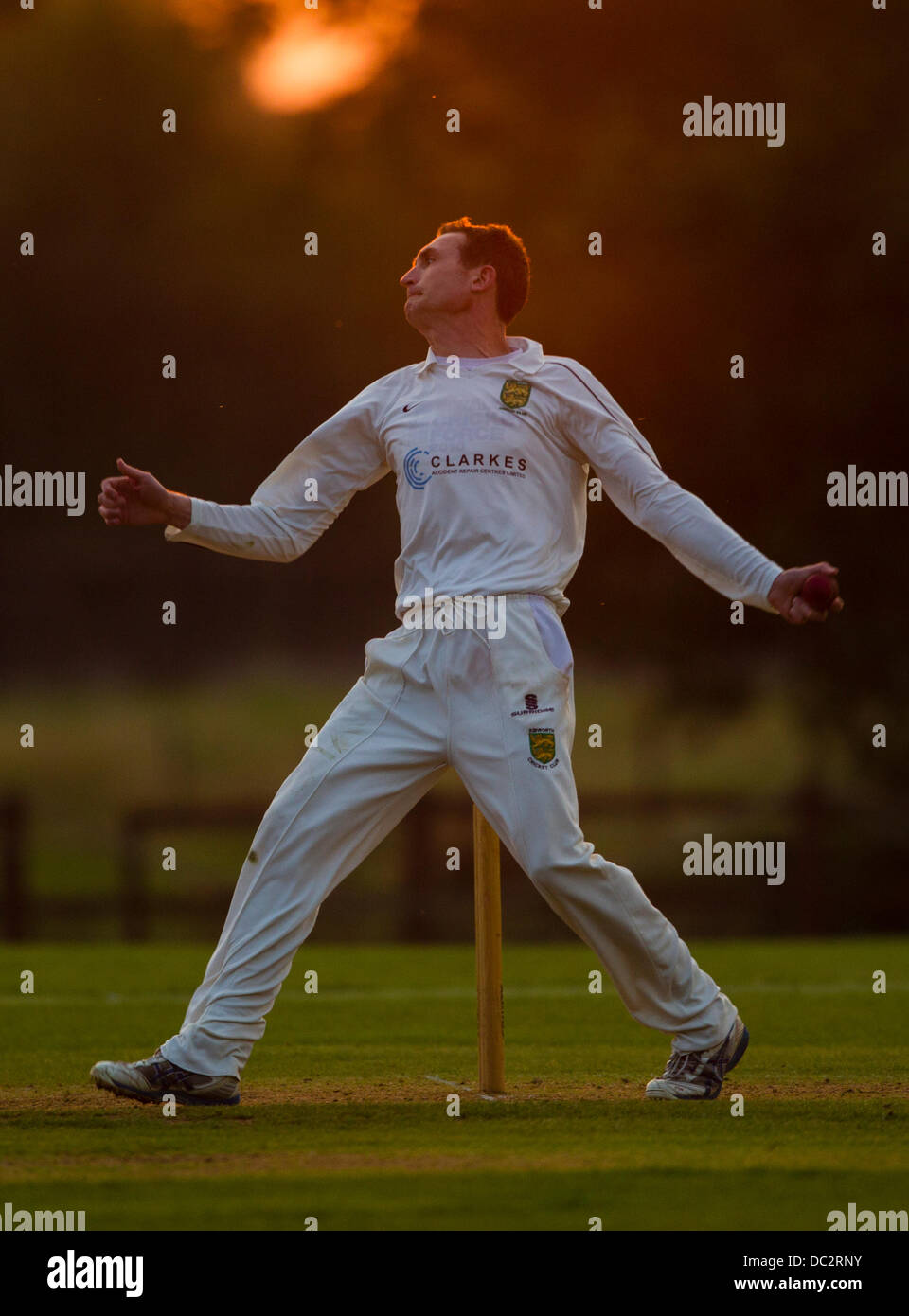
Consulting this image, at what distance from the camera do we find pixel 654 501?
5234mm

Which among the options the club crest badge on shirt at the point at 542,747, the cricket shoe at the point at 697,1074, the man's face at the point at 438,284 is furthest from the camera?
the man's face at the point at 438,284

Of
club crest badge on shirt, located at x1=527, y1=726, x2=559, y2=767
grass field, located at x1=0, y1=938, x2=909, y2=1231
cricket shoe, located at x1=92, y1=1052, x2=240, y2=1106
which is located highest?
club crest badge on shirt, located at x1=527, y1=726, x2=559, y2=767

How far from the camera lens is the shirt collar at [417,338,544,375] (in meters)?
5.39

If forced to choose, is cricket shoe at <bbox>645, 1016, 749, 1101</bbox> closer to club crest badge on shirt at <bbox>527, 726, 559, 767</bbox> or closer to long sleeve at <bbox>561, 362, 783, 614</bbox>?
club crest badge on shirt at <bbox>527, 726, 559, 767</bbox>

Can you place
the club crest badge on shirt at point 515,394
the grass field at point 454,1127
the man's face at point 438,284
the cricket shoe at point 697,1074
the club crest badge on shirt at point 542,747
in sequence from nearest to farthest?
the grass field at point 454,1127 → the club crest badge on shirt at point 542,747 → the cricket shoe at point 697,1074 → the club crest badge on shirt at point 515,394 → the man's face at point 438,284

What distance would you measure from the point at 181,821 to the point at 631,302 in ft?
16.9

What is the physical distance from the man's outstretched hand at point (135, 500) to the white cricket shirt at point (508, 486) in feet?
0.31

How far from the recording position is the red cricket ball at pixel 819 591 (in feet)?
16.0

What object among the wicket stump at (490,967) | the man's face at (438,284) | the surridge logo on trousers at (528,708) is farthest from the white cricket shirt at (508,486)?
the wicket stump at (490,967)

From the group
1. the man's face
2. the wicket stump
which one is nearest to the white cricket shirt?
the man's face

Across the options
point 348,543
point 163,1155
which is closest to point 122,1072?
point 163,1155

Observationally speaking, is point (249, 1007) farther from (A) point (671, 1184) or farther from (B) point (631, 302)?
(B) point (631, 302)

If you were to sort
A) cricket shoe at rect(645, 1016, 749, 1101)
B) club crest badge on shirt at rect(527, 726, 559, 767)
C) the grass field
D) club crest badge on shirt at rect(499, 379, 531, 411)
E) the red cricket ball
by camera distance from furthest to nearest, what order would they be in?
club crest badge on shirt at rect(499, 379, 531, 411)
cricket shoe at rect(645, 1016, 749, 1101)
club crest badge on shirt at rect(527, 726, 559, 767)
the red cricket ball
the grass field

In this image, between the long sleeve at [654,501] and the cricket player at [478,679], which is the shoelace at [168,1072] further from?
the long sleeve at [654,501]
